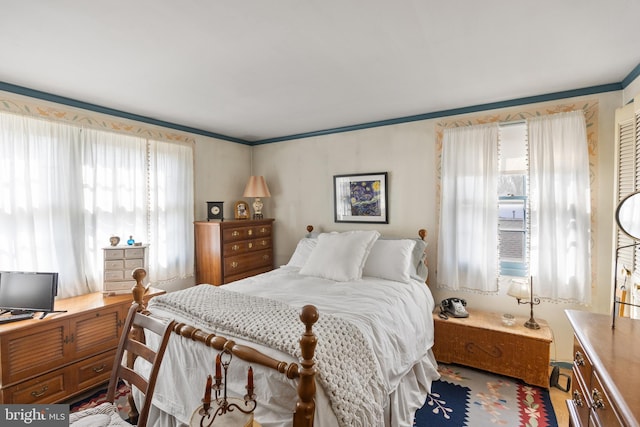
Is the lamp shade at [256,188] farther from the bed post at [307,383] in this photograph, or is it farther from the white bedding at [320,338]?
the bed post at [307,383]

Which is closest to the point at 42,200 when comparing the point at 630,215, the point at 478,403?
the point at 478,403

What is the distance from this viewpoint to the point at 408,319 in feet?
7.49

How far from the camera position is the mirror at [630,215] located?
53.9 inches

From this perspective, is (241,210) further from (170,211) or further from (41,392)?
(41,392)

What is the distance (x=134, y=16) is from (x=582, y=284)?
3.61 meters

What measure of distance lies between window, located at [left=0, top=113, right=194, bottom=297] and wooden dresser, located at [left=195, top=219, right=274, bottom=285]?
15cm

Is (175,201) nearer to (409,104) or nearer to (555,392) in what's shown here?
(409,104)

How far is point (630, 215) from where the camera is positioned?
1396 millimetres

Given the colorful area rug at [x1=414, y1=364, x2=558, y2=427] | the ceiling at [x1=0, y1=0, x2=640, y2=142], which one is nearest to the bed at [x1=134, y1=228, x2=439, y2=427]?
the colorful area rug at [x1=414, y1=364, x2=558, y2=427]

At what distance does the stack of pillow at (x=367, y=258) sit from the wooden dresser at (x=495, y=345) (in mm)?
522

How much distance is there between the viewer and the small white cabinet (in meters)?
2.74

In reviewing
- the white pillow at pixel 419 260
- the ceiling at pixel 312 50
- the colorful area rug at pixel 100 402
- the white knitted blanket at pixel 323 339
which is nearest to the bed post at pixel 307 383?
the white knitted blanket at pixel 323 339

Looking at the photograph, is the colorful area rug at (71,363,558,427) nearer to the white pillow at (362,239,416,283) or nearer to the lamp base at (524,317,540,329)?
the lamp base at (524,317,540,329)

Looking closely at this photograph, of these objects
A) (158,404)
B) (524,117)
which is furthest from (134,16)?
(524,117)
